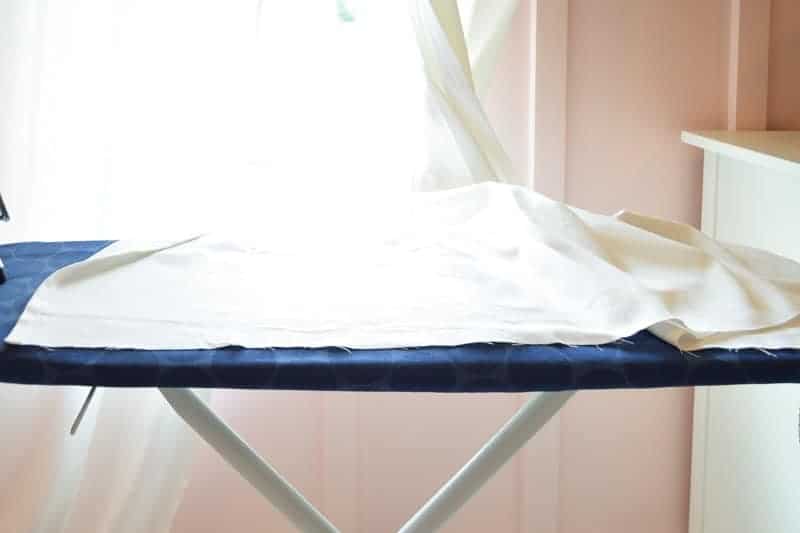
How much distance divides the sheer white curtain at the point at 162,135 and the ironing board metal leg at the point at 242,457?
615 millimetres

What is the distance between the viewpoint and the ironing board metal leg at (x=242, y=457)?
1234 millimetres

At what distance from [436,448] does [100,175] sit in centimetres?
74

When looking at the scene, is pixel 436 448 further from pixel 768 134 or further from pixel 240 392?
pixel 768 134

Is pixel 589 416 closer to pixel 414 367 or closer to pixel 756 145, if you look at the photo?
pixel 756 145

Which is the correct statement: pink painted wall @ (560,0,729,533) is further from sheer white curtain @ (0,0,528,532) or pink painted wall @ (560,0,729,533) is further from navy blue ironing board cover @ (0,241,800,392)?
navy blue ironing board cover @ (0,241,800,392)

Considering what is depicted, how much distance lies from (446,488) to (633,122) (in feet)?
3.15

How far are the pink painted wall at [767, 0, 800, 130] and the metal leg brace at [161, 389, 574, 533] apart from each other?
1012 millimetres

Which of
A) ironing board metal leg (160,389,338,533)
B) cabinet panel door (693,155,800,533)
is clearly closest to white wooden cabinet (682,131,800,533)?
cabinet panel door (693,155,800,533)

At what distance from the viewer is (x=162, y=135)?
75.7 inches

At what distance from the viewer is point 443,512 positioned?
4.33 ft

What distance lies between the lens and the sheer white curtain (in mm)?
1881

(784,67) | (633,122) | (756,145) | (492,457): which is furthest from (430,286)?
(784,67)

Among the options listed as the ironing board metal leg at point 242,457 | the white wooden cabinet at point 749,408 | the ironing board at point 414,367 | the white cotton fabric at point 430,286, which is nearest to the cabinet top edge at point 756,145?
the white wooden cabinet at point 749,408

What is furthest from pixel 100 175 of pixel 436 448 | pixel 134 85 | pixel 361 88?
pixel 436 448
